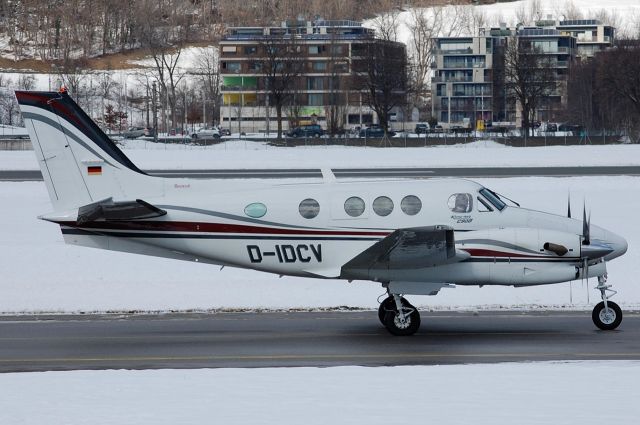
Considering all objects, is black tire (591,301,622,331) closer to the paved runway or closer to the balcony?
the paved runway

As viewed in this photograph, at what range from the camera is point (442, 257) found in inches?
701

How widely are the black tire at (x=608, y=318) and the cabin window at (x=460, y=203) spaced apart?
289cm


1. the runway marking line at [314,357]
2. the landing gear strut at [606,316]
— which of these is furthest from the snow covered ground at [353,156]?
the runway marking line at [314,357]

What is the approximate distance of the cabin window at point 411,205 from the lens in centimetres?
1816

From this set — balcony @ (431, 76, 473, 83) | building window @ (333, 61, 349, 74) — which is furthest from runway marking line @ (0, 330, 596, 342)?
balcony @ (431, 76, 473, 83)

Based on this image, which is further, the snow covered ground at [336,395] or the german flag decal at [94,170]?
the german flag decal at [94,170]

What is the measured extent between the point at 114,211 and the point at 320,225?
3556 millimetres

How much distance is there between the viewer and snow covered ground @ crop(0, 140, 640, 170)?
2446 inches

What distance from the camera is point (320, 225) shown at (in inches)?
722

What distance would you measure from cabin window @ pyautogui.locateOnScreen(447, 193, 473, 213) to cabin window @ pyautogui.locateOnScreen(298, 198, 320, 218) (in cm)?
229

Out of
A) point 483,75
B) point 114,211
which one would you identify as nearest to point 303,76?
point 483,75

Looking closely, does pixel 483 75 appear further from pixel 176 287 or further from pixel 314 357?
pixel 314 357

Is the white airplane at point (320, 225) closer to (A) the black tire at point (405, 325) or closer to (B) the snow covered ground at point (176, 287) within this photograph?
(A) the black tire at point (405, 325)

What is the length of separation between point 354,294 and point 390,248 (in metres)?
5.66
